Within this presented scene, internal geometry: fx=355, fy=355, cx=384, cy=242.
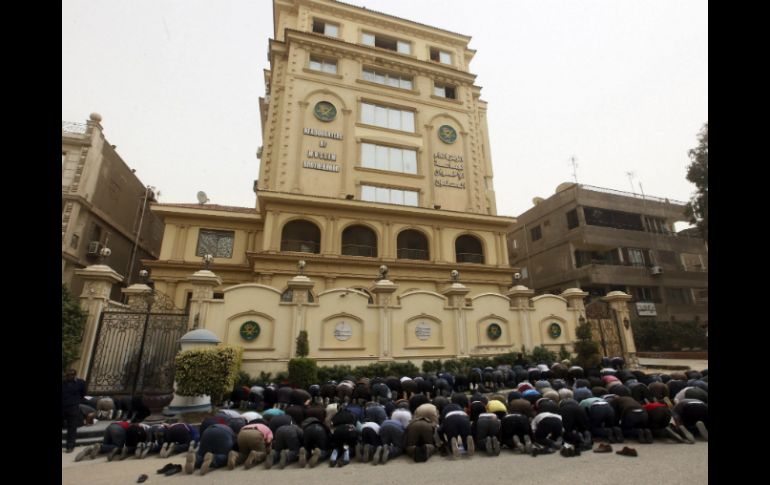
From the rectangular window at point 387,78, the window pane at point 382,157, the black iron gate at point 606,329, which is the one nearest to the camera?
the black iron gate at point 606,329

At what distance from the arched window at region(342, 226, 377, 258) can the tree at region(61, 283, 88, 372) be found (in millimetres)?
11940

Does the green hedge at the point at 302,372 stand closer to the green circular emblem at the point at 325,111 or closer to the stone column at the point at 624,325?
the stone column at the point at 624,325

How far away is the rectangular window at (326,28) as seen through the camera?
86.9 feet

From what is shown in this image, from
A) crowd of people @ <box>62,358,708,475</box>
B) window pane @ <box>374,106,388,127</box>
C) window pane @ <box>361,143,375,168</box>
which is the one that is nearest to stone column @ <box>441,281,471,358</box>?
crowd of people @ <box>62,358,708,475</box>

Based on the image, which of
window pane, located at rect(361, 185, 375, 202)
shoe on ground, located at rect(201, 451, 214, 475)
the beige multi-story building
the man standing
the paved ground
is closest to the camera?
the paved ground

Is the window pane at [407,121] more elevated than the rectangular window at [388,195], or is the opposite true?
the window pane at [407,121]

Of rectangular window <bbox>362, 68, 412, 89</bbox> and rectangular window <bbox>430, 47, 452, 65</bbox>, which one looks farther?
rectangular window <bbox>430, 47, 452, 65</bbox>

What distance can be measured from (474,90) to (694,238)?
24.3 m

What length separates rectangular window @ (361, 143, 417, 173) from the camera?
23.3m

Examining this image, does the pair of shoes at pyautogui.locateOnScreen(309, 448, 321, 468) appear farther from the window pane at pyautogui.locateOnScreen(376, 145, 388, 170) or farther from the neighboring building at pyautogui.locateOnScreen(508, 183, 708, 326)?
the neighboring building at pyautogui.locateOnScreen(508, 183, 708, 326)

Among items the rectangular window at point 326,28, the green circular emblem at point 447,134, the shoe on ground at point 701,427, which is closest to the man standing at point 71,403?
the shoe on ground at point 701,427

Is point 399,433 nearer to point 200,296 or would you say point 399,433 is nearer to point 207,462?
point 207,462

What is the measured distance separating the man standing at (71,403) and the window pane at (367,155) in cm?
1809

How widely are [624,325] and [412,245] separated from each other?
38.6 ft
